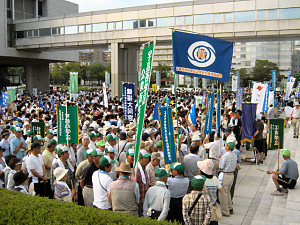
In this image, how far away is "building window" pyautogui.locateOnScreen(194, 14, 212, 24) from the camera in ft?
91.5

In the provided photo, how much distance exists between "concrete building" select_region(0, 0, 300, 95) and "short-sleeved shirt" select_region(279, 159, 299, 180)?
20.6m

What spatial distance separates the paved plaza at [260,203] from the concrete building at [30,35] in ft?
110

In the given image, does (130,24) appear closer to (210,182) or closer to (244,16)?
(244,16)

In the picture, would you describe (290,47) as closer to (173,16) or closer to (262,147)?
(173,16)

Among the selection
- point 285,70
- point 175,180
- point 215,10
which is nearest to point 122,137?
point 175,180

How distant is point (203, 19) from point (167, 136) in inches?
926

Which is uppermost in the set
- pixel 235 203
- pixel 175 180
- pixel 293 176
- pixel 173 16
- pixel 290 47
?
pixel 290 47

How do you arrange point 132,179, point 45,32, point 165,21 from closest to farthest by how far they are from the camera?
point 132,179 < point 165,21 < point 45,32

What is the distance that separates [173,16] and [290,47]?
3999 inches

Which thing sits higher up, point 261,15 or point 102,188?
point 261,15

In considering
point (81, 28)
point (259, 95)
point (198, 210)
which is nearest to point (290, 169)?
point (198, 210)

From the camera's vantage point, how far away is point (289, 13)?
81.9ft

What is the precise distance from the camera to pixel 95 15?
3331 cm

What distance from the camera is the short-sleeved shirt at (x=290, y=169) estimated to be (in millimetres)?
7938
